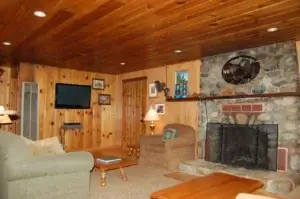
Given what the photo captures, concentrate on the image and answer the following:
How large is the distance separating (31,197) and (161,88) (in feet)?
14.0

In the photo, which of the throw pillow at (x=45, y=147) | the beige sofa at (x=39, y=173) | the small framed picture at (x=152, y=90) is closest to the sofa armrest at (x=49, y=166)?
the beige sofa at (x=39, y=173)

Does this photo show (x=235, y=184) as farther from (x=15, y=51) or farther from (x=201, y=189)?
(x=15, y=51)

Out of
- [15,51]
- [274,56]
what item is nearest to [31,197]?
[15,51]

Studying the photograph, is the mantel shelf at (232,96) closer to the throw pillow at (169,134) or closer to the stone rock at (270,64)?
the stone rock at (270,64)

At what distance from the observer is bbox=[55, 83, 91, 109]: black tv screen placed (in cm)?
655

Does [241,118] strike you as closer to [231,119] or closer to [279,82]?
[231,119]

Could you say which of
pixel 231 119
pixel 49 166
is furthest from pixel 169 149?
pixel 49 166

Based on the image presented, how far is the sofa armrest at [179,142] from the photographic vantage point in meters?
4.67

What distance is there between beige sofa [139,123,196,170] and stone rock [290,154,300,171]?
1.85 metres

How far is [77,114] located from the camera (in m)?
6.90

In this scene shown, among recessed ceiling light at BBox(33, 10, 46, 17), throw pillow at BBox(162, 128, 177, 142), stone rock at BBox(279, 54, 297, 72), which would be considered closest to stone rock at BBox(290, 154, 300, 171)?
stone rock at BBox(279, 54, 297, 72)

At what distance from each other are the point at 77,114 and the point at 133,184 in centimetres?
370

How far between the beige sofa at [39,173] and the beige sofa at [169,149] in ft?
7.06

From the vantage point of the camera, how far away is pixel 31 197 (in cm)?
243
